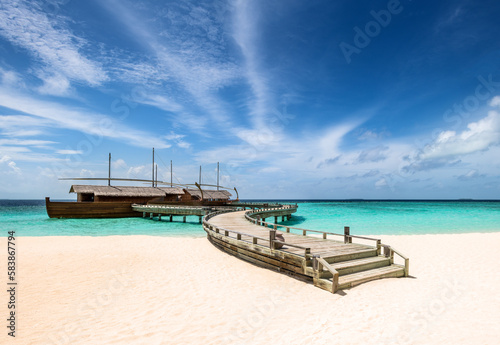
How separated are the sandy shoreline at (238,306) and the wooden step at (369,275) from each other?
0.83 ft

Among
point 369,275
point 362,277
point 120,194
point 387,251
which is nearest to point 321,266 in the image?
point 362,277

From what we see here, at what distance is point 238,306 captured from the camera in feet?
23.2

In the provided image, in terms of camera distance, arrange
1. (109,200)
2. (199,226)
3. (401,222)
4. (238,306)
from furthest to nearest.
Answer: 1. (109,200)
2. (401,222)
3. (199,226)
4. (238,306)

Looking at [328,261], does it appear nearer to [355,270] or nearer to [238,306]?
[355,270]

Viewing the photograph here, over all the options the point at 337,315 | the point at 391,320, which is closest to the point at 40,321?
the point at 337,315

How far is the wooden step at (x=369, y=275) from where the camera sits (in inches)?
309

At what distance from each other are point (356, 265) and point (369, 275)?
488 mm

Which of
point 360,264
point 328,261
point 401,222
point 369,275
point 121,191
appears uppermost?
point 121,191

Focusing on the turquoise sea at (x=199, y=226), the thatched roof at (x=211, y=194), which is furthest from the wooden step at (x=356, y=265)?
the thatched roof at (x=211, y=194)

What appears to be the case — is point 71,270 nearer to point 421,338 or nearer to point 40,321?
point 40,321

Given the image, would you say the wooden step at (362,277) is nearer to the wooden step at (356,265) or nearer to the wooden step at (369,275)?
the wooden step at (369,275)

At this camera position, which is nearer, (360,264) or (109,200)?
(360,264)

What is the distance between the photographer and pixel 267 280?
9.08 m

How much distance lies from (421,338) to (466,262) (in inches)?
357
